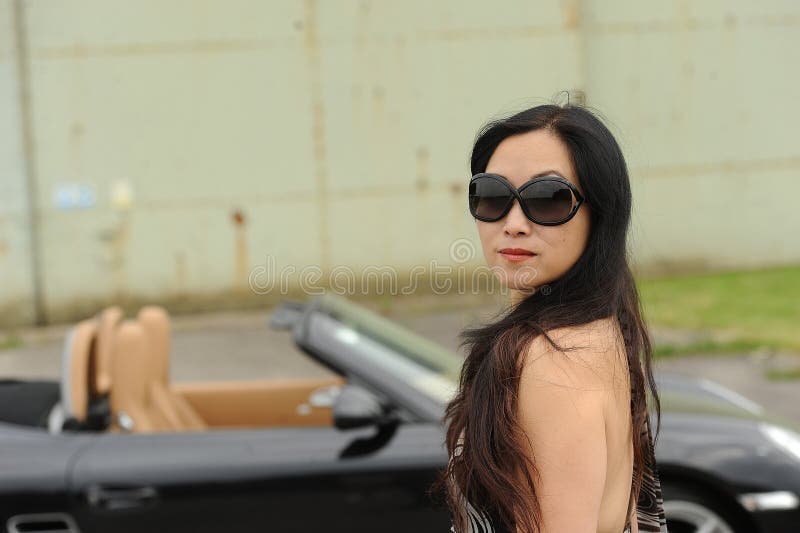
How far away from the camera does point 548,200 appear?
1.25m

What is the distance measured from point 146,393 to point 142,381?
0.09m

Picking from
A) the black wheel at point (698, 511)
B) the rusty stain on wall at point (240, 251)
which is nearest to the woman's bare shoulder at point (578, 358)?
the black wheel at point (698, 511)

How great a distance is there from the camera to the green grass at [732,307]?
25.6 ft

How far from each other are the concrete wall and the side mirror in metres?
7.23

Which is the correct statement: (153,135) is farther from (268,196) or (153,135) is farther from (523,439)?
(523,439)

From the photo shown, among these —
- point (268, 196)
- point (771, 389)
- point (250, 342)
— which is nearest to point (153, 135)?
point (268, 196)

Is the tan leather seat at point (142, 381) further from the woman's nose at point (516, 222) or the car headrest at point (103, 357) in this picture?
the woman's nose at point (516, 222)

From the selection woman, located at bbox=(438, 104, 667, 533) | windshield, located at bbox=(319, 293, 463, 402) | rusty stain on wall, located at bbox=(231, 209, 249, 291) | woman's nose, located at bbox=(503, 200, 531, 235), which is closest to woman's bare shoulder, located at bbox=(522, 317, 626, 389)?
woman, located at bbox=(438, 104, 667, 533)

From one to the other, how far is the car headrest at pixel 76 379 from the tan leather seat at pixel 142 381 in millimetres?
106

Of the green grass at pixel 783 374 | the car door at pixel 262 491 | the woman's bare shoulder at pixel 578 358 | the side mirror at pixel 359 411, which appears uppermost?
the woman's bare shoulder at pixel 578 358

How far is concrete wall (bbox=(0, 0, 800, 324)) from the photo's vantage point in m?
10.0

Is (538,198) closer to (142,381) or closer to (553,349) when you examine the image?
(553,349)

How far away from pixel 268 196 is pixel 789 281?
591 cm

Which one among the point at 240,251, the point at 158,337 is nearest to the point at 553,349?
the point at 158,337
